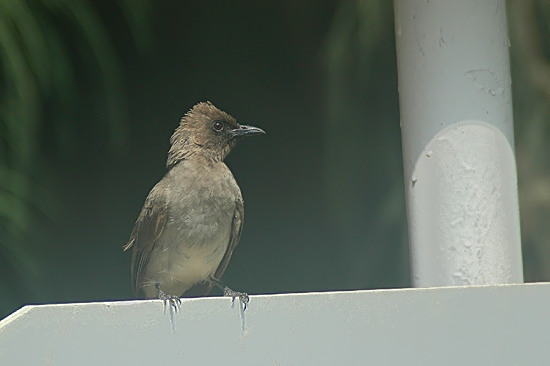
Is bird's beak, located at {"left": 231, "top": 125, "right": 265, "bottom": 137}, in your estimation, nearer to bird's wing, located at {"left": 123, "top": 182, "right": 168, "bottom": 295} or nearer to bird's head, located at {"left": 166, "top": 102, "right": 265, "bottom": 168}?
bird's head, located at {"left": 166, "top": 102, "right": 265, "bottom": 168}

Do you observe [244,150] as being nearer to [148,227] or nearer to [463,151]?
[148,227]

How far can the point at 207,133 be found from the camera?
177 inches

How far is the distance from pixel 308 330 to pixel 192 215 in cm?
191

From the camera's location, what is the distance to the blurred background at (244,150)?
470 cm

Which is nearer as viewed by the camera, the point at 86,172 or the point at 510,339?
the point at 510,339

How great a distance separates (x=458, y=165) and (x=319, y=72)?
210 centimetres

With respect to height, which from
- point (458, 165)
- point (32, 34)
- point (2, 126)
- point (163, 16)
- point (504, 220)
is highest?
point (163, 16)

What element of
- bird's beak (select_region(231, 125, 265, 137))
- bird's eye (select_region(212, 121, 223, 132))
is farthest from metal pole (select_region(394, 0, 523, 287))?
bird's eye (select_region(212, 121, 223, 132))

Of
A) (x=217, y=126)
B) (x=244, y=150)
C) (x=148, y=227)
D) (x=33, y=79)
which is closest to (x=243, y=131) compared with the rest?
(x=217, y=126)

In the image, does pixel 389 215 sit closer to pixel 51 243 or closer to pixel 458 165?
pixel 458 165

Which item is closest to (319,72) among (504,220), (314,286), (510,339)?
(314,286)

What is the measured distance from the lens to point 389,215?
15.6 ft

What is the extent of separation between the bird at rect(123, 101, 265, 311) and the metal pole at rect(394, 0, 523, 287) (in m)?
1.10

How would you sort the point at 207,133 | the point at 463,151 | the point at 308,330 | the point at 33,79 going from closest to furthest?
the point at 308,330
the point at 463,151
the point at 33,79
the point at 207,133
